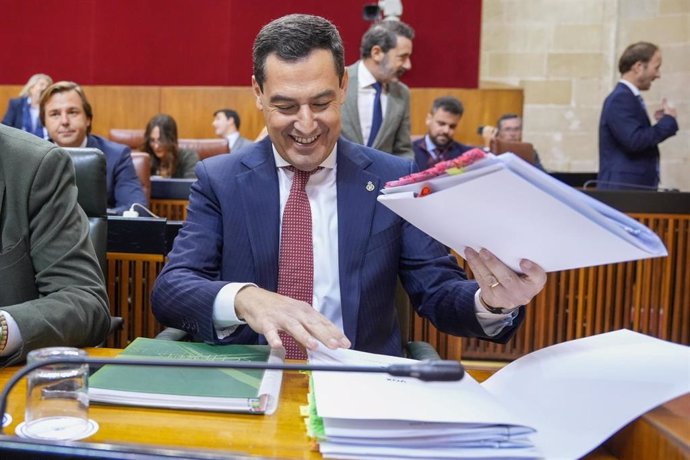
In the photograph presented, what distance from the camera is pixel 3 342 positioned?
1118mm

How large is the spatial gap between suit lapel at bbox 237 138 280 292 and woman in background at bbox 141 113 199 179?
130 inches

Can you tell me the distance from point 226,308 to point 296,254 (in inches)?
11.2

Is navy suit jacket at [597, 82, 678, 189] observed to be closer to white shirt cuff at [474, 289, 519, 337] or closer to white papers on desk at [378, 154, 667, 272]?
white shirt cuff at [474, 289, 519, 337]

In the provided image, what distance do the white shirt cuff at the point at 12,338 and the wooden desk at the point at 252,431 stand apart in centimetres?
19

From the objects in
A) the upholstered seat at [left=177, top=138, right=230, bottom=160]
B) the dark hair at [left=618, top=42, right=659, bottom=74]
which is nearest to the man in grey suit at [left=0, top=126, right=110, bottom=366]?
the dark hair at [left=618, top=42, right=659, bottom=74]

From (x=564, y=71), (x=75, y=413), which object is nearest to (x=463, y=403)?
(x=75, y=413)

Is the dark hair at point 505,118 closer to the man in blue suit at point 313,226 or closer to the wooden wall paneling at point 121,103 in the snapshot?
the wooden wall paneling at point 121,103

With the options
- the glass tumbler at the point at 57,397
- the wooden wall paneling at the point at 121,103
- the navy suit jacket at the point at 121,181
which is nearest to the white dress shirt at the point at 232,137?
the wooden wall paneling at the point at 121,103

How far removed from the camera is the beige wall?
7.28 metres

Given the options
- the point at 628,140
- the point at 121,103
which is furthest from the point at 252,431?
the point at 121,103

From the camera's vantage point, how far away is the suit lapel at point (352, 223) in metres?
1.48

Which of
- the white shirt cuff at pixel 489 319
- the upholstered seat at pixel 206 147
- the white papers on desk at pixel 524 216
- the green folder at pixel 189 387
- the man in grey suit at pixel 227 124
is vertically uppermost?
the man in grey suit at pixel 227 124

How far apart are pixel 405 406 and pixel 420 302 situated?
0.71 meters

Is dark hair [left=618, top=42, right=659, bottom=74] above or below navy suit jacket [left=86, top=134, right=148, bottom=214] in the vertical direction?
above
